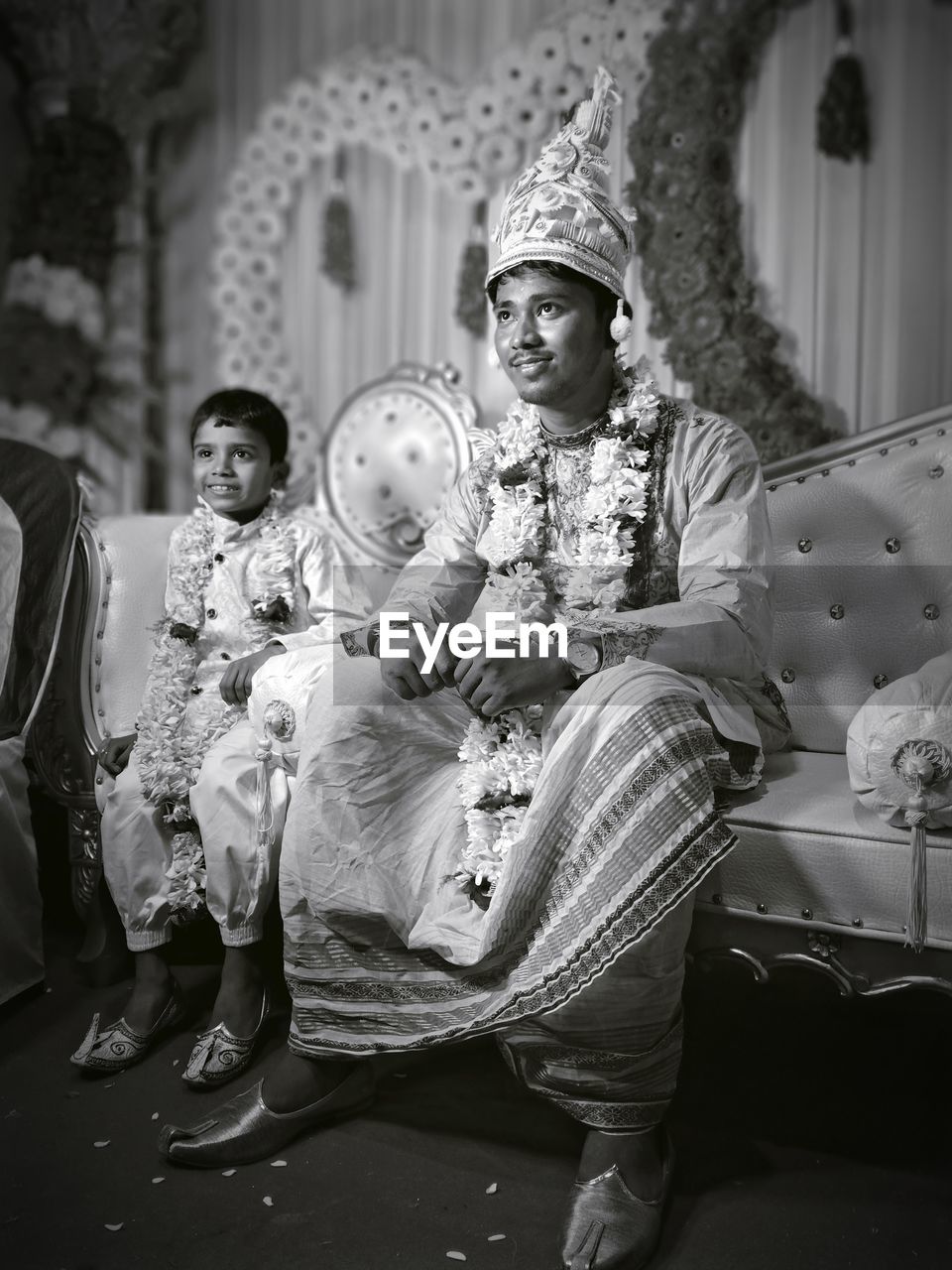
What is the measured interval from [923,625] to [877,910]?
881mm

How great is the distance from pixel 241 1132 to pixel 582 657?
3.29 feet

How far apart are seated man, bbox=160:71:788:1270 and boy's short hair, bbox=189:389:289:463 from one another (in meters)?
0.60

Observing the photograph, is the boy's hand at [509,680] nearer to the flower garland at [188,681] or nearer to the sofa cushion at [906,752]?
the sofa cushion at [906,752]

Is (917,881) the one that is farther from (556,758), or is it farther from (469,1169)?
(469,1169)

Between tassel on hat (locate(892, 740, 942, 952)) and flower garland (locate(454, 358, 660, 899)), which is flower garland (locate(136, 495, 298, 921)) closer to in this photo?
flower garland (locate(454, 358, 660, 899))

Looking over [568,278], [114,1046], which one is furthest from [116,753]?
[568,278]

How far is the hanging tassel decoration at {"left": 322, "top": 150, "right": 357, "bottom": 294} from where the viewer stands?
4168 millimetres

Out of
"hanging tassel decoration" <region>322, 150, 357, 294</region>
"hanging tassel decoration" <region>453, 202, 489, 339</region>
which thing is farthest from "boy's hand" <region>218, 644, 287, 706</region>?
"hanging tassel decoration" <region>322, 150, 357, 294</region>

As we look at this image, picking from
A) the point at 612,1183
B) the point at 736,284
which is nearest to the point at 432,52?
the point at 736,284

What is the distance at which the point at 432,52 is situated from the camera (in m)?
3.99

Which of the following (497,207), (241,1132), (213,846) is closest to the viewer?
(241,1132)

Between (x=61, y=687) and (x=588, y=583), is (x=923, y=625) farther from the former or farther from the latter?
(x=61, y=687)

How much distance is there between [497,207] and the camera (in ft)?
12.6

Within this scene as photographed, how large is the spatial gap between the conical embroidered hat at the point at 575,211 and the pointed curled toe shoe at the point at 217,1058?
5.36 feet
